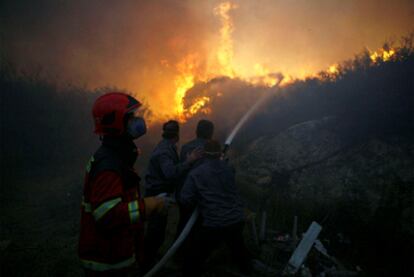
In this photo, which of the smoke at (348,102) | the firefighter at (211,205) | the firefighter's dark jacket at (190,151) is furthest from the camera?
the smoke at (348,102)

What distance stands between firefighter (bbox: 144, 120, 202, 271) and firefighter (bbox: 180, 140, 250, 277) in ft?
1.13

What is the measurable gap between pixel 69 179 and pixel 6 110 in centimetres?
405

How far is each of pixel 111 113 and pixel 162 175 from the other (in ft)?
7.89

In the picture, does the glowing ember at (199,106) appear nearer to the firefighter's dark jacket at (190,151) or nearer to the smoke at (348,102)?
the smoke at (348,102)

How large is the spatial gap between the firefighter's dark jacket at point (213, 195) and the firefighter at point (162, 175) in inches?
14.6

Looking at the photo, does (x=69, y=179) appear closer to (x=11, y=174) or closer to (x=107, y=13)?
(x=11, y=174)

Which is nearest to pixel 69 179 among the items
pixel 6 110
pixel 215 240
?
pixel 6 110

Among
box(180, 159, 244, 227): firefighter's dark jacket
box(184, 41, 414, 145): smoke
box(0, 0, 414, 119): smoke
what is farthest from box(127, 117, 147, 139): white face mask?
box(0, 0, 414, 119): smoke

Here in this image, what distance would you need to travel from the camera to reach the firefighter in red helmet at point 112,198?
2.26 m

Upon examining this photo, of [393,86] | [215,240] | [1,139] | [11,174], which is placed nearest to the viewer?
[215,240]

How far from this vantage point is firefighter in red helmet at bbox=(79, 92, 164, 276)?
2256 mm

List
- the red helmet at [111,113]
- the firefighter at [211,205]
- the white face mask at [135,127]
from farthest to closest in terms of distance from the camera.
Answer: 1. the firefighter at [211,205]
2. the white face mask at [135,127]
3. the red helmet at [111,113]

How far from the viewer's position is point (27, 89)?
1263 cm

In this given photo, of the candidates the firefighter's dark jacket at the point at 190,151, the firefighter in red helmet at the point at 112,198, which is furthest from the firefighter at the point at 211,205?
the firefighter in red helmet at the point at 112,198
